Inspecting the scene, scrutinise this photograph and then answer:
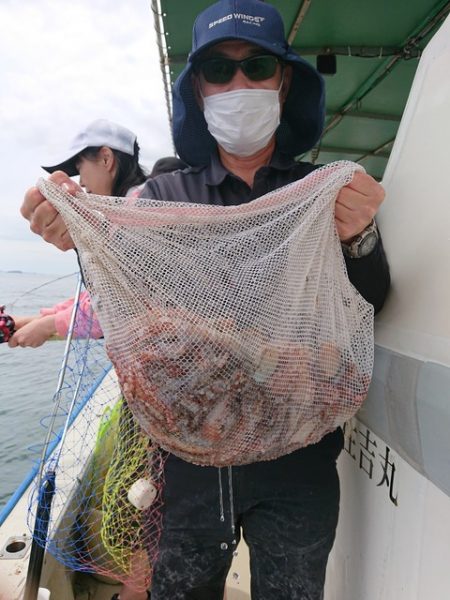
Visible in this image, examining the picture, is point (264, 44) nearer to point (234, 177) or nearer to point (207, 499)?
point (234, 177)

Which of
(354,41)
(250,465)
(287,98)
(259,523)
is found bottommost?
(259,523)

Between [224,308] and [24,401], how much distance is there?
7296 mm

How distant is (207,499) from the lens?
4.14 ft

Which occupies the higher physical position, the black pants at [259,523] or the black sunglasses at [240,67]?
the black sunglasses at [240,67]

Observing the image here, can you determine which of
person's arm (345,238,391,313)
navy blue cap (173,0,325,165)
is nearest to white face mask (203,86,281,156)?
navy blue cap (173,0,325,165)

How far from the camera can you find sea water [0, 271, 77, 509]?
522 centimetres

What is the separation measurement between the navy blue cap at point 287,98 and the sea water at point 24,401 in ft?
9.71

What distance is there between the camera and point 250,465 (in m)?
1.24

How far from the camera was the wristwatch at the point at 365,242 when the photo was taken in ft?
3.44

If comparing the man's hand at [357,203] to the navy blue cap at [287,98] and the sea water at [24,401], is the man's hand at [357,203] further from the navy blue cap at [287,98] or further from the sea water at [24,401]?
the sea water at [24,401]

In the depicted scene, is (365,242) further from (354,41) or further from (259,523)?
(354,41)

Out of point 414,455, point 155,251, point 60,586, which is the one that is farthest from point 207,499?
point 60,586

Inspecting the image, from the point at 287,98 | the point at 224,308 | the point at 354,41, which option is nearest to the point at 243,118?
the point at 287,98

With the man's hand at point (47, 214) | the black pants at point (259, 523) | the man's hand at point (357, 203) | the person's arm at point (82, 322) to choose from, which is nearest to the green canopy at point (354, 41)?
→ the person's arm at point (82, 322)
